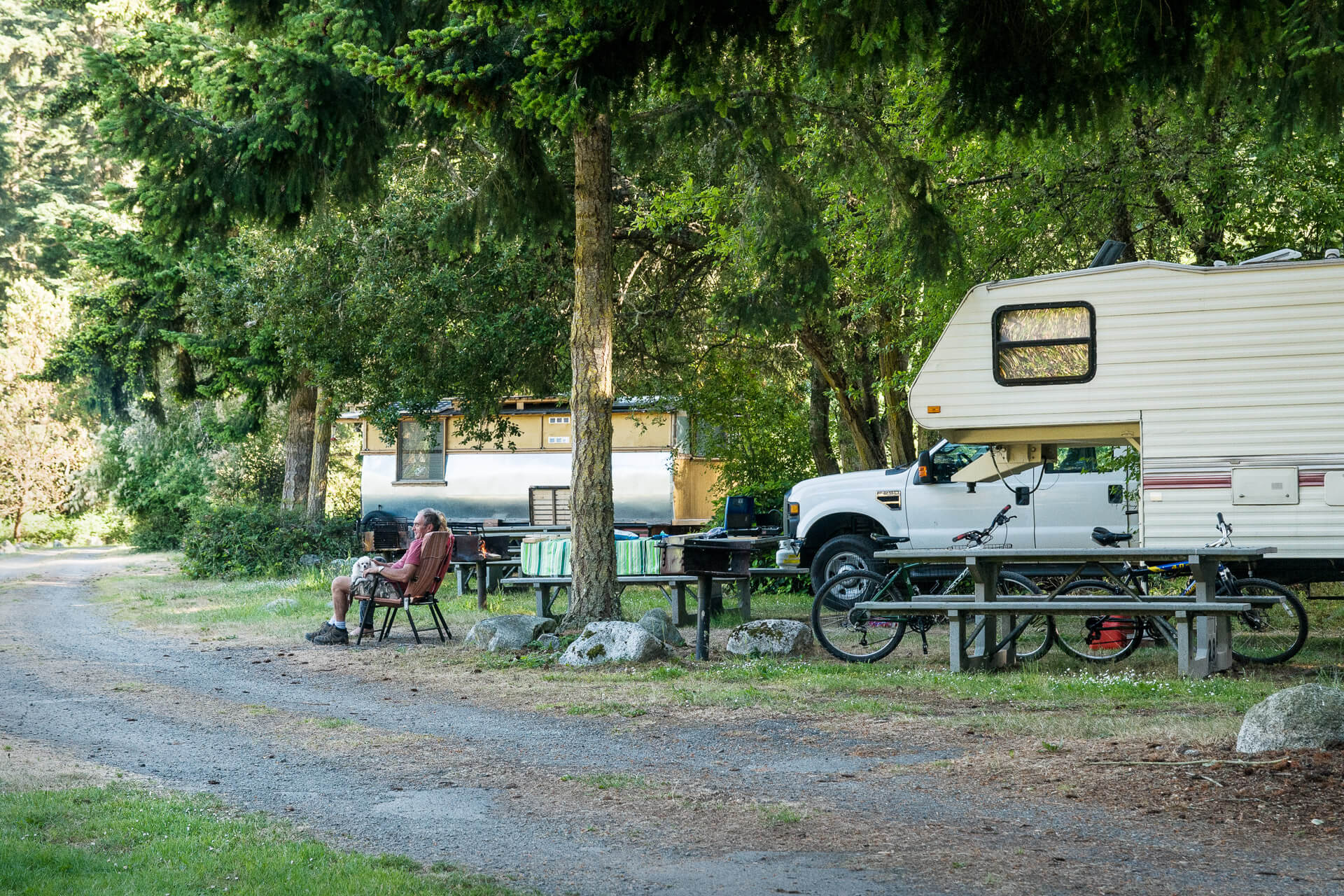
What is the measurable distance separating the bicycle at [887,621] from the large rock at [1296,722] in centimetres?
359

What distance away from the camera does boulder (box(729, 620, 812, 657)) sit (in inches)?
407

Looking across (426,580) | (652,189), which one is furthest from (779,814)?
(652,189)

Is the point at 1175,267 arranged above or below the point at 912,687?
above

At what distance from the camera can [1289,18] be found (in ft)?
18.7

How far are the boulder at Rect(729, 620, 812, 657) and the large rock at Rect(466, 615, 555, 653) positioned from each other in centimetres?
169

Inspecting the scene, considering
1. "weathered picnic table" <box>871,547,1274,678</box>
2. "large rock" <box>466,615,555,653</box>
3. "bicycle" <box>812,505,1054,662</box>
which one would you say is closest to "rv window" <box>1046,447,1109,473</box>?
"bicycle" <box>812,505,1054,662</box>

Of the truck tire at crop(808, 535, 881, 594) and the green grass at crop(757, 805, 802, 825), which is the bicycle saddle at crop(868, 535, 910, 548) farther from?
the green grass at crop(757, 805, 802, 825)

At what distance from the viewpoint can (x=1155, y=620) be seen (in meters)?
9.77

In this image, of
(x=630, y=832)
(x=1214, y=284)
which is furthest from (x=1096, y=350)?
(x=630, y=832)

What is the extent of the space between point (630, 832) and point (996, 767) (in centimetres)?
196

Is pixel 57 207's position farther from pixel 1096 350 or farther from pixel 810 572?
pixel 1096 350

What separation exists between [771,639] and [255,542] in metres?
13.3

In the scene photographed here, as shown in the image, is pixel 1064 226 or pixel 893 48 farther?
pixel 1064 226

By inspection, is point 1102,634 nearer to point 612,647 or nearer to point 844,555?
point 844,555
